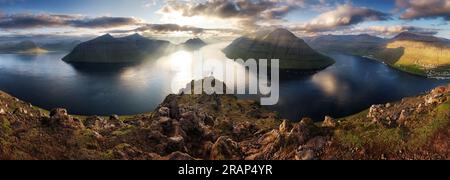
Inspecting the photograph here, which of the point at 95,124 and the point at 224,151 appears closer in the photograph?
the point at 224,151

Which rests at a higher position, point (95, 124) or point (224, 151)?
point (224, 151)

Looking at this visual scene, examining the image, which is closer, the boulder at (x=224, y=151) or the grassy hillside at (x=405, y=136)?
the grassy hillside at (x=405, y=136)

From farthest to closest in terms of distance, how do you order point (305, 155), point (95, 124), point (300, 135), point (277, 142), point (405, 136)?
point (95, 124), point (277, 142), point (300, 135), point (305, 155), point (405, 136)

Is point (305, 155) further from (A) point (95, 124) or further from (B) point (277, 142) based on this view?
(A) point (95, 124)

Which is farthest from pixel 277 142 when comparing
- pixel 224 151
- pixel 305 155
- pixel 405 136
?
pixel 405 136

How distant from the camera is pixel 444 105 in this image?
37594mm

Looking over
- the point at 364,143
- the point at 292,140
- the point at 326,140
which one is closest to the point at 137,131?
the point at 292,140

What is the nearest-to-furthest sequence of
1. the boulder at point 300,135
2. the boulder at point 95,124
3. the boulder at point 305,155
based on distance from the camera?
the boulder at point 305,155 → the boulder at point 300,135 → the boulder at point 95,124

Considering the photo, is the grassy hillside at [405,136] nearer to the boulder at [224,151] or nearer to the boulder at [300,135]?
the boulder at [300,135]

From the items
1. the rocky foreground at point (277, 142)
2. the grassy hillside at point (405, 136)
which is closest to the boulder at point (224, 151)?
the rocky foreground at point (277, 142)

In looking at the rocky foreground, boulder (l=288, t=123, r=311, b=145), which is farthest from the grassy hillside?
boulder (l=288, t=123, r=311, b=145)
